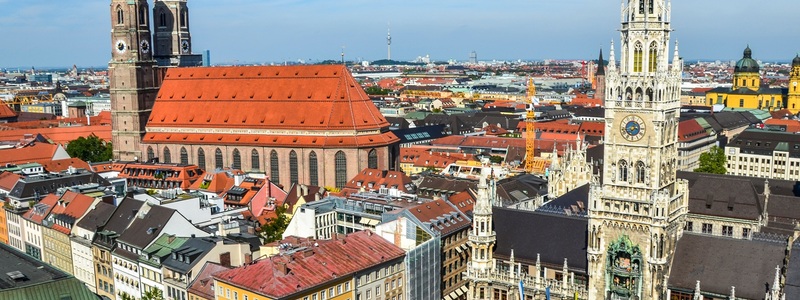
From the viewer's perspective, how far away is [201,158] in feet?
456

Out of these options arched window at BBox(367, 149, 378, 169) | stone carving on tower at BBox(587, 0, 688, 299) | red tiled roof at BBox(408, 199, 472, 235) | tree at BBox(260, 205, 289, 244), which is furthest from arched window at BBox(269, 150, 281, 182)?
stone carving on tower at BBox(587, 0, 688, 299)

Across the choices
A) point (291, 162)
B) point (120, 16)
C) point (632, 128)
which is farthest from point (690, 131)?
point (632, 128)

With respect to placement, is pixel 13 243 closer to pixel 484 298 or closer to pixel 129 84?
pixel 129 84

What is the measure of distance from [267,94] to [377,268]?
7234 centimetres

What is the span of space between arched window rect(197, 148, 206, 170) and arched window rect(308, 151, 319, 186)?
22.0 meters

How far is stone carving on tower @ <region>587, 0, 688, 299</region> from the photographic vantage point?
55.2 meters

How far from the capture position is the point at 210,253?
71.9 m

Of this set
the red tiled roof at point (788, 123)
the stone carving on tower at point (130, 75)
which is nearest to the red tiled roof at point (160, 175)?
the stone carving on tower at point (130, 75)

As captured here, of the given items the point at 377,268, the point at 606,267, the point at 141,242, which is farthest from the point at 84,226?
the point at 606,267

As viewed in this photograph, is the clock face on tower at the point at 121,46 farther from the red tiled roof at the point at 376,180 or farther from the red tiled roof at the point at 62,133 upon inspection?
the red tiled roof at the point at 376,180

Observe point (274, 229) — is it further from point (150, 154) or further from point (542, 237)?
point (150, 154)

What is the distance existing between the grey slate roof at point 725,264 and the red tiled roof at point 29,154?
12118 centimetres

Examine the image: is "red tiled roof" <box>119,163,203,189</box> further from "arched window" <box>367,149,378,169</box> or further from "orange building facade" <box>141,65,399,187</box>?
"arched window" <box>367,149,378,169</box>

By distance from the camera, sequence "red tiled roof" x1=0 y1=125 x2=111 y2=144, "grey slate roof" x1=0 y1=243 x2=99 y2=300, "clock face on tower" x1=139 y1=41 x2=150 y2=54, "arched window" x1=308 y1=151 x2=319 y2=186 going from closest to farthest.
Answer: "grey slate roof" x1=0 y1=243 x2=99 y2=300
"arched window" x1=308 y1=151 x2=319 y2=186
"clock face on tower" x1=139 y1=41 x2=150 y2=54
"red tiled roof" x1=0 y1=125 x2=111 y2=144
